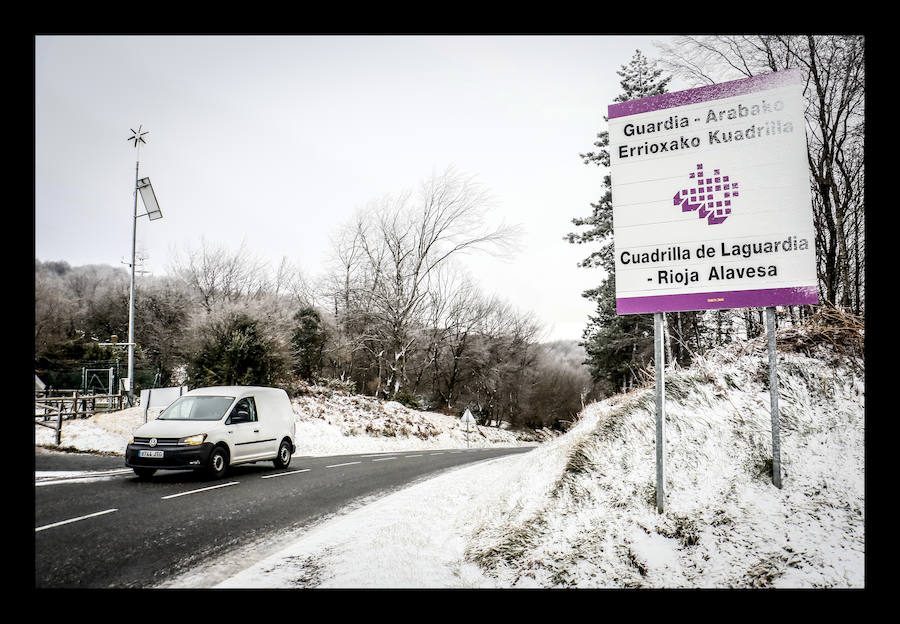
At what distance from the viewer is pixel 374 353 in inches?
1246

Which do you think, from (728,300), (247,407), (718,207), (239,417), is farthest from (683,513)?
(247,407)

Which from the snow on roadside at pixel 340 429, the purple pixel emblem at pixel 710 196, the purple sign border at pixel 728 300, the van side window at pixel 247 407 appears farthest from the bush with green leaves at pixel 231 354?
the purple pixel emblem at pixel 710 196

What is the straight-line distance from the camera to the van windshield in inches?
357

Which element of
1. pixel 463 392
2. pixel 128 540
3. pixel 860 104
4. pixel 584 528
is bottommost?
pixel 463 392

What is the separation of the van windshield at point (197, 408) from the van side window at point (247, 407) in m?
0.19

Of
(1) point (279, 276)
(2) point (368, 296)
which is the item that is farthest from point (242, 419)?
(1) point (279, 276)

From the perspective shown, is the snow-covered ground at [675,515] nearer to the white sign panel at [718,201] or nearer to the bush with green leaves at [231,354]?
the white sign panel at [718,201]

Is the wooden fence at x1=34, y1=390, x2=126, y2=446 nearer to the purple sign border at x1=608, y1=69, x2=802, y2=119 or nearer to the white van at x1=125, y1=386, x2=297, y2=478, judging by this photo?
the white van at x1=125, y1=386, x2=297, y2=478

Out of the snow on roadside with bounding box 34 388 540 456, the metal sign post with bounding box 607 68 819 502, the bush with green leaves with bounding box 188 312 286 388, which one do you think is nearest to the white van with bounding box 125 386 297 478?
the snow on roadside with bounding box 34 388 540 456

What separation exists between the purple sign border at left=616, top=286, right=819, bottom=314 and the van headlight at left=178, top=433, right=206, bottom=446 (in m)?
7.98

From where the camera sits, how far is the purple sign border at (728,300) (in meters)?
3.81
